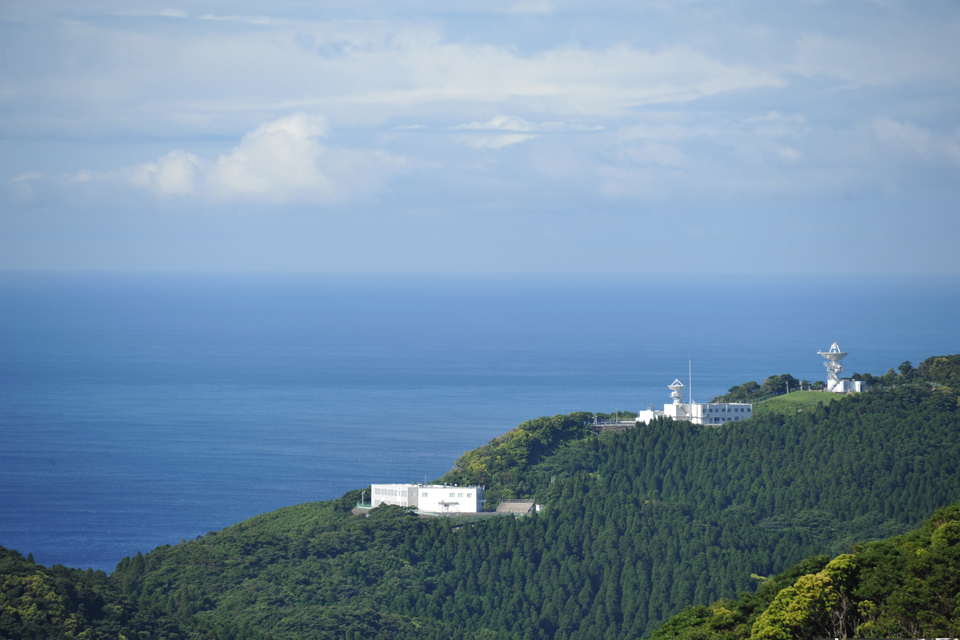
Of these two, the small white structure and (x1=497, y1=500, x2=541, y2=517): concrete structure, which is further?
the small white structure

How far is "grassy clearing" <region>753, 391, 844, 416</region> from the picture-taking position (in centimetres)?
8294

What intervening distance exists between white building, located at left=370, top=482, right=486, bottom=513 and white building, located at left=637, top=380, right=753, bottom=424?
17.3 meters

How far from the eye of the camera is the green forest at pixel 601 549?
41.4 meters

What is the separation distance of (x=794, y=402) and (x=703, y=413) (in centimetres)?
695

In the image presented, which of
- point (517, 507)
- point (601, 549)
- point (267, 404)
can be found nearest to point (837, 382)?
point (517, 507)

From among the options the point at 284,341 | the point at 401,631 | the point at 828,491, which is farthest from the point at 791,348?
the point at 401,631

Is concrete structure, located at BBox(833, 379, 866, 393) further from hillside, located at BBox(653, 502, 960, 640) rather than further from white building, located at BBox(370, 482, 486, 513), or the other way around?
hillside, located at BBox(653, 502, 960, 640)

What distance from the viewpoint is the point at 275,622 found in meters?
52.7

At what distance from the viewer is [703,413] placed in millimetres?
82500

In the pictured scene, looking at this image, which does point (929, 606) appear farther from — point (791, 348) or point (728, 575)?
point (791, 348)

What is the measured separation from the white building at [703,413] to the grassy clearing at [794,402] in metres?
1.21

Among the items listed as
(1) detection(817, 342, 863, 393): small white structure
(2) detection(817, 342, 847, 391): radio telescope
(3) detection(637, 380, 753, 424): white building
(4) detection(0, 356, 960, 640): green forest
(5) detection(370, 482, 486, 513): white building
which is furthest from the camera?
(1) detection(817, 342, 863, 393): small white structure

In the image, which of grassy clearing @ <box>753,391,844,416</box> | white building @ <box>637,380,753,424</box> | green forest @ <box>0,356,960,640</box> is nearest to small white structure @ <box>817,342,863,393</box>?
grassy clearing @ <box>753,391,844,416</box>

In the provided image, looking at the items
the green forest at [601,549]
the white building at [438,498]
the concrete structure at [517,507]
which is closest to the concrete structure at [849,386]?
the green forest at [601,549]
